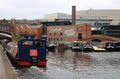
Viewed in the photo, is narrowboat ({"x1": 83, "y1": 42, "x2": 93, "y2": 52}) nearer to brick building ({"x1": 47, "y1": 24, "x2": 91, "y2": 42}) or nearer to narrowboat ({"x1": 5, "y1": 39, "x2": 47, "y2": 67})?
brick building ({"x1": 47, "y1": 24, "x2": 91, "y2": 42})

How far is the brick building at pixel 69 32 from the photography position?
136000 mm

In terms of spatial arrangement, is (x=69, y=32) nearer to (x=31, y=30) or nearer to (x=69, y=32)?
(x=69, y=32)

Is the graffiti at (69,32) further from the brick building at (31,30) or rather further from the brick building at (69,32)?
the brick building at (31,30)

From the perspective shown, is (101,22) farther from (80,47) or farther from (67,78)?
(67,78)

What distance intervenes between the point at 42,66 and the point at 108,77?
12.9 metres

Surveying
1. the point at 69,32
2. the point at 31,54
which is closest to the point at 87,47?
the point at 69,32

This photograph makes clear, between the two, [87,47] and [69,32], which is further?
[69,32]

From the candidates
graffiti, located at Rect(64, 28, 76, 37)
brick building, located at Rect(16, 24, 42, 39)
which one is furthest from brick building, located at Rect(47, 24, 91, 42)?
brick building, located at Rect(16, 24, 42, 39)

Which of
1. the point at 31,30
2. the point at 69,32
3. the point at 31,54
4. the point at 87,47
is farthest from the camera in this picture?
the point at 31,30

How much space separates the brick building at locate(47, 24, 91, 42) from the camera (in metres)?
136

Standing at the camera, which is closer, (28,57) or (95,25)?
(28,57)

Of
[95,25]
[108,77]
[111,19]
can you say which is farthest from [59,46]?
[108,77]

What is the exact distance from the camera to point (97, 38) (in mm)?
136125

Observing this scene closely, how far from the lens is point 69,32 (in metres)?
141
